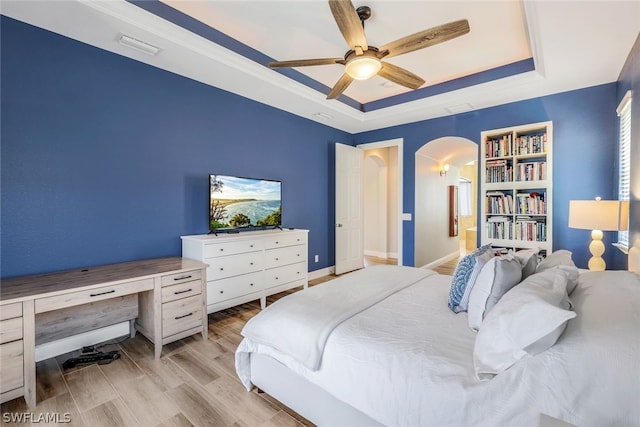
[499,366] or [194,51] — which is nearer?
[499,366]

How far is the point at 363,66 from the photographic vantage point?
232 cm

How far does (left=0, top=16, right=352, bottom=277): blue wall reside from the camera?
2176mm

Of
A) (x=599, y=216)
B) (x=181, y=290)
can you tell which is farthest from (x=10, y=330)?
(x=599, y=216)

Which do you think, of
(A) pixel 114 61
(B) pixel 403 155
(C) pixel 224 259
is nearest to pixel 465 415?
(C) pixel 224 259

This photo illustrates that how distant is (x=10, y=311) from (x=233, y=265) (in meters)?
1.64

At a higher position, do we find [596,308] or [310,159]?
[310,159]

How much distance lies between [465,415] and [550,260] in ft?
4.59

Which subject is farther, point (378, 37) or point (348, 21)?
point (378, 37)

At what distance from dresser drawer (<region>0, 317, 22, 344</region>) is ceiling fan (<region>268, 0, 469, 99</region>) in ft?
7.99

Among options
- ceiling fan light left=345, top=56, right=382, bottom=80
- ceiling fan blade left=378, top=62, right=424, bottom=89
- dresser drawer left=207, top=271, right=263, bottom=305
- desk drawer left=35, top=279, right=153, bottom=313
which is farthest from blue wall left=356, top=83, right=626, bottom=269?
desk drawer left=35, top=279, right=153, bottom=313

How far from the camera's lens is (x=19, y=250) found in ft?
7.13

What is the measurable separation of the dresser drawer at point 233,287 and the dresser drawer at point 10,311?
4.43 feet

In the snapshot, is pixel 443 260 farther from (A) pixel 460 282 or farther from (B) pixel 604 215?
(A) pixel 460 282

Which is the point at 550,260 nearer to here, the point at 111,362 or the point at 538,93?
the point at 538,93
